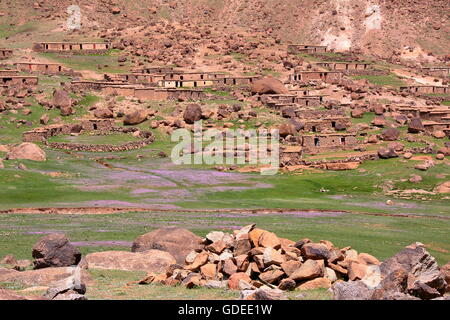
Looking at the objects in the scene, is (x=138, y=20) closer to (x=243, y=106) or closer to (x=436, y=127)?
(x=243, y=106)

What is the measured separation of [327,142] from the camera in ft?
290

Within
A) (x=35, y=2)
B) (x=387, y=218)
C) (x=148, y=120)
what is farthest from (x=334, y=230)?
(x=35, y=2)

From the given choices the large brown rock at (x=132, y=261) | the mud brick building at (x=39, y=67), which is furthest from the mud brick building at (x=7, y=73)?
the large brown rock at (x=132, y=261)

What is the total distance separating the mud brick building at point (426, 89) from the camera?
131 meters

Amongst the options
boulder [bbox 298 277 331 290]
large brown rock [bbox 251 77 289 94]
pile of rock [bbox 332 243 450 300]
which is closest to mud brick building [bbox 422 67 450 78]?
large brown rock [bbox 251 77 289 94]

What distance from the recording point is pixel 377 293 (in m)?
23.1

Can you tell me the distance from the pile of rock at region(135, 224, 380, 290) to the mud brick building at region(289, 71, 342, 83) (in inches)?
3809

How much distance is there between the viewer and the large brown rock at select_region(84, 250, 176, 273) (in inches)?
1316

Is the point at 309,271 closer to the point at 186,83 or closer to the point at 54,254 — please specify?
the point at 54,254

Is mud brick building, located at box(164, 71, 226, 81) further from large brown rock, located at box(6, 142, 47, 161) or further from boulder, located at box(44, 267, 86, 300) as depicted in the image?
boulder, located at box(44, 267, 86, 300)

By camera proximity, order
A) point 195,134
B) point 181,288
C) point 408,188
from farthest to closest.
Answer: point 195,134
point 408,188
point 181,288

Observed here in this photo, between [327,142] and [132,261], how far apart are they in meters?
57.4

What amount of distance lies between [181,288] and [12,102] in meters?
75.5

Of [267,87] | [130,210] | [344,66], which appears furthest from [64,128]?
[344,66]
